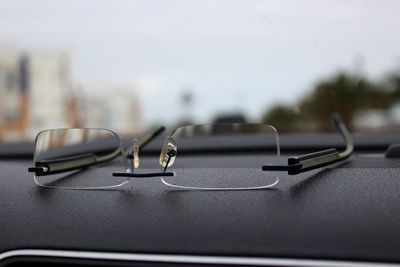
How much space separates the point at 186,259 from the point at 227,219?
120 millimetres

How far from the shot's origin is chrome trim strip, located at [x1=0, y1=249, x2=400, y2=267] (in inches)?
44.6

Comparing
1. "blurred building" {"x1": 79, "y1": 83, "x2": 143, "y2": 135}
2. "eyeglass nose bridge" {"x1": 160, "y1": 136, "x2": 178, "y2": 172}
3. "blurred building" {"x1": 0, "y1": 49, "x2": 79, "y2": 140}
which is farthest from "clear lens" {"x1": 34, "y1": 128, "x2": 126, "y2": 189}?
"blurred building" {"x1": 0, "y1": 49, "x2": 79, "y2": 140}

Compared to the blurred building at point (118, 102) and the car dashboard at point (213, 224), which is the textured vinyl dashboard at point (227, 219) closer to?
the car dashboard at point (213, 224)

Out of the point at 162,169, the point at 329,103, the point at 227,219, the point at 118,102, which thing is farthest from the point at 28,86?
the point at 227,219

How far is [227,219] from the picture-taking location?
49.4 inches

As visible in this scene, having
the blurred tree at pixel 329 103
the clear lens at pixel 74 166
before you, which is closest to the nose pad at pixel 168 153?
the clear lens at pixel 74 166

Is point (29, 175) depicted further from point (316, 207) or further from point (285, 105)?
point (285, 105)

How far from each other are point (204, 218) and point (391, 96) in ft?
12.5

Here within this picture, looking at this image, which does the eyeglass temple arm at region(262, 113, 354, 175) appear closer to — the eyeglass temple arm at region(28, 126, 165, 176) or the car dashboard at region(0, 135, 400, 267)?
the car dashboard at region(0, 135, 400, 267)

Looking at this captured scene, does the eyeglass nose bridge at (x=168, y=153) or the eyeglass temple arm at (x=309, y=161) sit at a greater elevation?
the eyeglass nose bridge at (x=168, y=153)

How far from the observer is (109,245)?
125 centimetres

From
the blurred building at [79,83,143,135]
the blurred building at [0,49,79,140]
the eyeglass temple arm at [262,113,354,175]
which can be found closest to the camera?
the eyeglass temple arm at [262,113,354,175]

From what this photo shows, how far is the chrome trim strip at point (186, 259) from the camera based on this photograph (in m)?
1.13

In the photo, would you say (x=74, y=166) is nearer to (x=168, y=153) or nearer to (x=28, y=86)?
(x=168, y=153)
